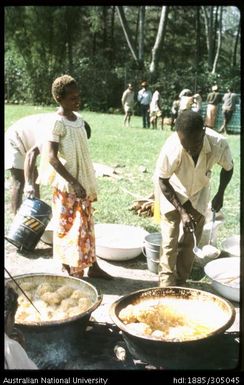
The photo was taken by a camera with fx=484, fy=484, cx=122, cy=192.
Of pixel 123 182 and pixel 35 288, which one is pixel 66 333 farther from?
pixel 123 182

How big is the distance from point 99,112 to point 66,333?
17078 millimetres

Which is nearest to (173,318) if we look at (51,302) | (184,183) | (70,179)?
(51,302)

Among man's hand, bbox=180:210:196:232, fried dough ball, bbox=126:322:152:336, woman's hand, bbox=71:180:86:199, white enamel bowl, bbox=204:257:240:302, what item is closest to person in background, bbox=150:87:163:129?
white enamel bowl, bbox=204:257:240:302

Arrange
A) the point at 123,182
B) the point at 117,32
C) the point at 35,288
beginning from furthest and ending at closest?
the point at 117,32 < the point at 123,182 < the point at 35,288

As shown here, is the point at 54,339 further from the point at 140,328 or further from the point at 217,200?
the point at 217,200

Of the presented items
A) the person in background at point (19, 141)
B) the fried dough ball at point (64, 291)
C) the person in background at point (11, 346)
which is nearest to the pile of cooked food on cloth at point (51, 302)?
the fried dough ball at point (64, 291)

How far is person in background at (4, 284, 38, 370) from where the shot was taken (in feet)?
7.29

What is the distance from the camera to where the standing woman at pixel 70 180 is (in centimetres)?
358

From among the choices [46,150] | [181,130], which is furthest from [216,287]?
[46,150]

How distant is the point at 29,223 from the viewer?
4285 mm

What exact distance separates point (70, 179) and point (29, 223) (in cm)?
87

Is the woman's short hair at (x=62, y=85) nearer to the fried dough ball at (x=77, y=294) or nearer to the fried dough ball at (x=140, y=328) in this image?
the fried dough ball at (x=77, y=294)
